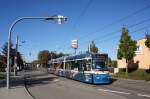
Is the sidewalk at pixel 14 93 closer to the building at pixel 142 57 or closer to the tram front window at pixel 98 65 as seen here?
the tram front window at pixel 98 65

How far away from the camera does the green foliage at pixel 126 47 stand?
55.5m

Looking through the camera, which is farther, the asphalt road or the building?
the building

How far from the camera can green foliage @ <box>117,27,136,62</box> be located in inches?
2184

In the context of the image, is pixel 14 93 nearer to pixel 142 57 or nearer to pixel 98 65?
pixel 98 65

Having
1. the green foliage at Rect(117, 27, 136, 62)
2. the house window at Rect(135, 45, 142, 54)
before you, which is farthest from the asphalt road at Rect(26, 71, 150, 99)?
the house window at Rect(135, 45, 142, 54)

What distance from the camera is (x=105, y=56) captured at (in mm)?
31125

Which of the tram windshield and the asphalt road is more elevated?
the tram windshield

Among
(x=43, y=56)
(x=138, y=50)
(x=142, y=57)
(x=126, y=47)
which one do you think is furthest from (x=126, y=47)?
(x=43, y=56)

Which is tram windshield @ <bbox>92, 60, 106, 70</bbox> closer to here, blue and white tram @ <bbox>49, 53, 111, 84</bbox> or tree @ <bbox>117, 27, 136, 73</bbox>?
blue and white tram @ <bbox>49, 53, 111, 84</bbox>

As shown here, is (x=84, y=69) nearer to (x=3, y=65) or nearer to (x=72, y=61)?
(x=72, y=61)

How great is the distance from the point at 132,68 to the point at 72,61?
26.7m

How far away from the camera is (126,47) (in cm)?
5609

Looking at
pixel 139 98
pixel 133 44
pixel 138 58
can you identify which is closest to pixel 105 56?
pixel 139 98

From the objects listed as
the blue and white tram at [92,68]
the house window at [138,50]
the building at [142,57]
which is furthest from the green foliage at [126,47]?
the blue and white tram at [92,68]
